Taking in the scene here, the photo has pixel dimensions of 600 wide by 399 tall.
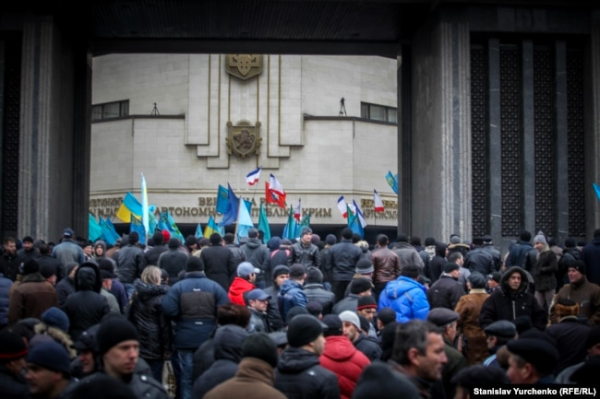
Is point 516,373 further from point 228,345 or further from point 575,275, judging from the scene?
point 575,275

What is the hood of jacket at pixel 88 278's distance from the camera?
36.6 feet

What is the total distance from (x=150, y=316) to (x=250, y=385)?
5.85 m

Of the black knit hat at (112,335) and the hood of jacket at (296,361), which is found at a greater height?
the black knit hat at (112,335)

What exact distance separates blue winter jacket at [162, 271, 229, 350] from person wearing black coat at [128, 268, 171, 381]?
0.72 ft

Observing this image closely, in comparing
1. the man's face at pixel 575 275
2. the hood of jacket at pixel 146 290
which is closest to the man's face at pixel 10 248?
the hood of jacket at pixel 146 290

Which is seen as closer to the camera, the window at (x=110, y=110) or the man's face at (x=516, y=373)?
the man's face at (x=516, y=373)

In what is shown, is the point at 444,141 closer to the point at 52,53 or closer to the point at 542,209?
the point at 542,209

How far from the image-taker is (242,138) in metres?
42.2

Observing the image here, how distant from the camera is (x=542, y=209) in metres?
23.0

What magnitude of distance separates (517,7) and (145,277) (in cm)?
1380

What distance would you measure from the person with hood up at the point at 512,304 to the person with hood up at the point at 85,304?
4274mm

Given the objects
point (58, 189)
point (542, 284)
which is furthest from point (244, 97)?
point (542, 284)

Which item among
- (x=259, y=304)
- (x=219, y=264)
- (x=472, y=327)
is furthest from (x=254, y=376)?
(x=219, y=264)

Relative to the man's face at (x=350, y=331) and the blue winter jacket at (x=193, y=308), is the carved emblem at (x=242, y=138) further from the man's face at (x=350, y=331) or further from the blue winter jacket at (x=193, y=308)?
the man's face at (x=350, y=331)
